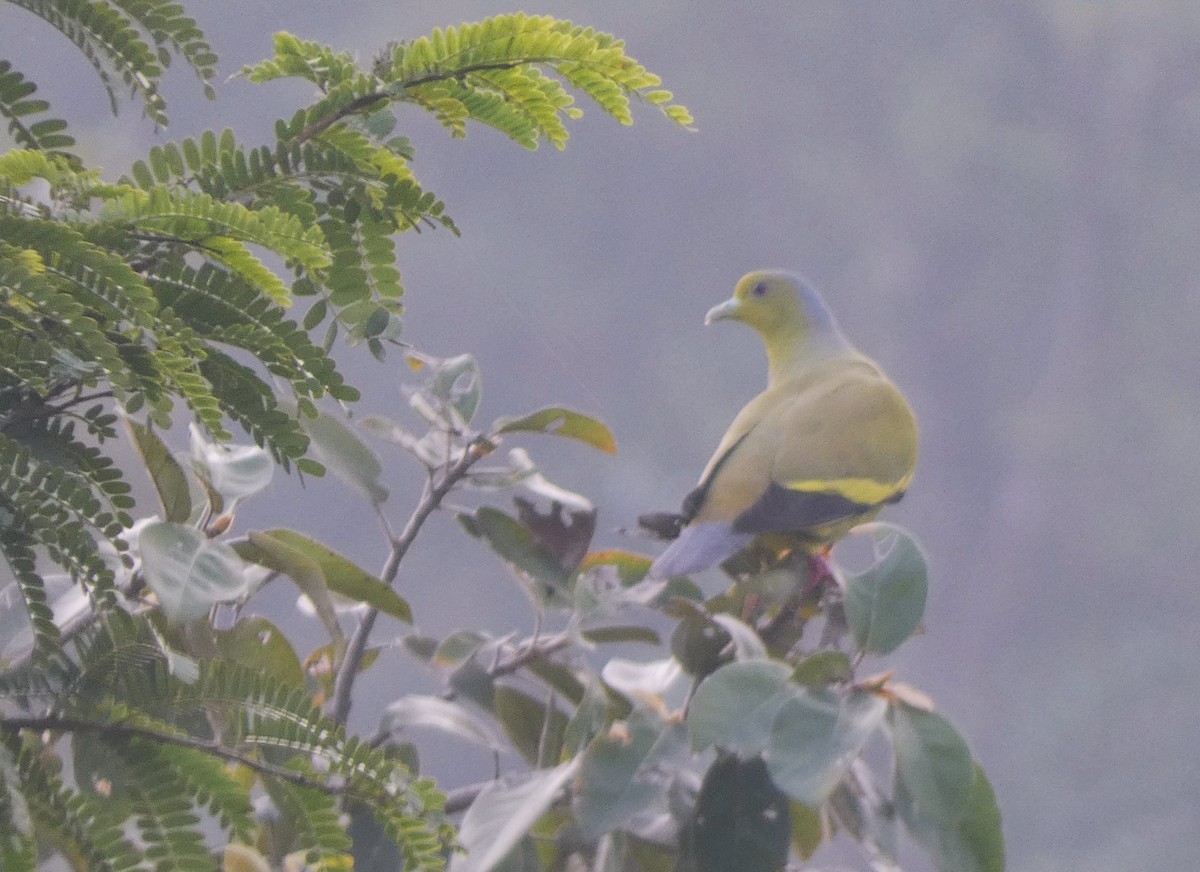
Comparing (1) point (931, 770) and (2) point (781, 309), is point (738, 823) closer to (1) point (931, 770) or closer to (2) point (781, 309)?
(1) point (931, 770)

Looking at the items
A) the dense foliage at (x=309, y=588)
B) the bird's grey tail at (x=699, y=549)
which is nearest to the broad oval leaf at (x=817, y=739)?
the dense foliage at (x=309, y=588)

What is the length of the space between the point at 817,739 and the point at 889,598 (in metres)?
0.14

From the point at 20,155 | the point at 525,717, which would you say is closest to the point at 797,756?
the point at 525,717

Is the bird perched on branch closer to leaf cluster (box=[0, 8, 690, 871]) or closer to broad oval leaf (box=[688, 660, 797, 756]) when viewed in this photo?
broad oval leaf (box=[688, 660, 797, 756])

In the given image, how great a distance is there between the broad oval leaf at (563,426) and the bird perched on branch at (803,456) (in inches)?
4.6

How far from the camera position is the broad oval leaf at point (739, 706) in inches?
27.2

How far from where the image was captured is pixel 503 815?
0.70m

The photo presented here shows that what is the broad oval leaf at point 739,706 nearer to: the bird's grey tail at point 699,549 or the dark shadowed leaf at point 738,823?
the dark shadowed leaf at point 738,823

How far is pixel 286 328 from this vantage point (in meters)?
0.52

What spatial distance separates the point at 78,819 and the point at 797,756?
0.38 metres

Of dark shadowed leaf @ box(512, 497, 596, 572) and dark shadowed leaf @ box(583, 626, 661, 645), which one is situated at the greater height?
dark shadowed leaf @ box(512, 497, 596, 572)

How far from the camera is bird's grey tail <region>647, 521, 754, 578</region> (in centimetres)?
99

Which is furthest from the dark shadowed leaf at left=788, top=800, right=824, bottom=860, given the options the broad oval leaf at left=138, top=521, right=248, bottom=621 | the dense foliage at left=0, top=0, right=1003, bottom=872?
the broad oval leaf at left=138, top=521, right=248, bottom=621

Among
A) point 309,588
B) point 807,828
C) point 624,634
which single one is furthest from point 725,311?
point 309,588
